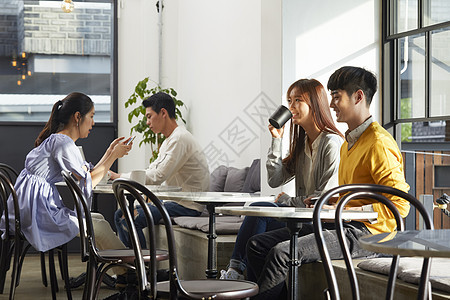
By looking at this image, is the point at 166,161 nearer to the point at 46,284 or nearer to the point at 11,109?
the point at 46,284

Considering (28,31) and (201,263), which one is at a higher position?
(28,31)

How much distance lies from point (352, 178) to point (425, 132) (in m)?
1.33

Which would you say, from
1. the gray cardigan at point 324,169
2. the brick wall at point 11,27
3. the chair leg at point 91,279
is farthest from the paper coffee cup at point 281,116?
the brick wall at point 11,27

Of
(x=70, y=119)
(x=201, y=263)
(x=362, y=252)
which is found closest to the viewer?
(x=362, y=252)

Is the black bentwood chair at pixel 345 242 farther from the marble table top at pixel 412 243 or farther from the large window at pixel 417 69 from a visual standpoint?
the large window at pixel 417 69

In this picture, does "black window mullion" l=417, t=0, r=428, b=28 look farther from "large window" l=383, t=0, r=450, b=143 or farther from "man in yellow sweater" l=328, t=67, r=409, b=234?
"man in yellow sweater" l=328, t=67, r=409, b=234

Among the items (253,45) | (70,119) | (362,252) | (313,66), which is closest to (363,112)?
(362,252)

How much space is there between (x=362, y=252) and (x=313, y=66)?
6.16ft

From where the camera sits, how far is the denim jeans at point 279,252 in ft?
9.02

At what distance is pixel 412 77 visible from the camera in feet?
13.8

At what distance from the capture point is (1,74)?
759 cm

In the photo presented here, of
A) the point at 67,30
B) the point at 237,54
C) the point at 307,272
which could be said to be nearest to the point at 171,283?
the point at 307,272

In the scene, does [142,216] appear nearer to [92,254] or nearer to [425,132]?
[92,254]

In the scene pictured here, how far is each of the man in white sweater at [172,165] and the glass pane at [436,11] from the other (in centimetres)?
186
